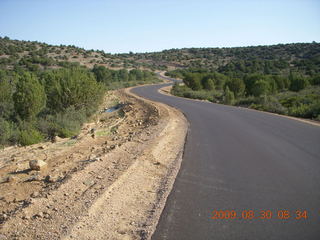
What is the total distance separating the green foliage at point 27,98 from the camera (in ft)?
64.4

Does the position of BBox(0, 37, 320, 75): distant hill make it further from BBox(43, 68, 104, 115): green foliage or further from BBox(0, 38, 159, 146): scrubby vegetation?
BBox(43, 68, 104, 115): green foliage

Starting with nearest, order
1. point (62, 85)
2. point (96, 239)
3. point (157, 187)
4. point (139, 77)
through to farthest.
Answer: point (96, 239)
point (157, 187)
point (62, 85)
point (139, 77)

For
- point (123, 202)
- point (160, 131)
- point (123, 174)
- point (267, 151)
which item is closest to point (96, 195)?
point (123, 202)

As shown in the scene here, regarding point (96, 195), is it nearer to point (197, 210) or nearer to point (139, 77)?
point (197, 210)

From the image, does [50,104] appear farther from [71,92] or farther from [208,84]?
[208,84]

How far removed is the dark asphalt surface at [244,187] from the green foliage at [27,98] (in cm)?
1342

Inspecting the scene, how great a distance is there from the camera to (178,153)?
9.06 m

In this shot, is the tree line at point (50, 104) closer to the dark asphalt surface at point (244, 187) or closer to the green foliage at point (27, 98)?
the green foliage at point (27, 98)

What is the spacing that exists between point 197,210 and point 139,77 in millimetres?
81413

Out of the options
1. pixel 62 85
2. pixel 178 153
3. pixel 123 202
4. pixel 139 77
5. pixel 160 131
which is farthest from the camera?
pixel 139 77

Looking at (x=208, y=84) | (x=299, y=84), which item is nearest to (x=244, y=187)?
(x=299, y=84)

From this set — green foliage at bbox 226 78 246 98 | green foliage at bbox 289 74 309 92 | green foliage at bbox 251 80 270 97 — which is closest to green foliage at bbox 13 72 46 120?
green foliage at bbox 251 80 270 97

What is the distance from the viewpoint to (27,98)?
64.3ft

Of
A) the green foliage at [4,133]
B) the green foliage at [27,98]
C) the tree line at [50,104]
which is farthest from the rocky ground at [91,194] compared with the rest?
the green foliage at [27,98]
